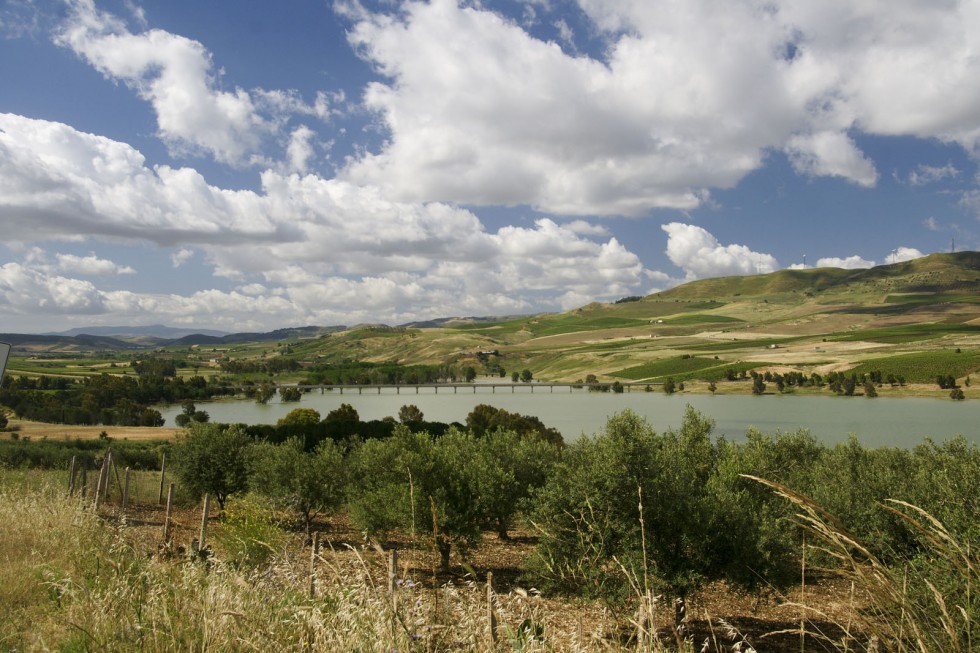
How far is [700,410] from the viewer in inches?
3214

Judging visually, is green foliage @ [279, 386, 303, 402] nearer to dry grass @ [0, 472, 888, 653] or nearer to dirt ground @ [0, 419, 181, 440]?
dirt ground @ [0, 419, 181, 440]

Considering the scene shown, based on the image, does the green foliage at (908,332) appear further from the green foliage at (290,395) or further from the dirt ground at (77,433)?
the dirt ground at (77,433)

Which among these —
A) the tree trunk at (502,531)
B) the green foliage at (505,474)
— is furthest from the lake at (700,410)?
the tree trunk at (502,531)

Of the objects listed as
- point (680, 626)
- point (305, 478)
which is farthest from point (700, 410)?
point (680, 626)

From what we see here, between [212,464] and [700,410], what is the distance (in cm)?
6982

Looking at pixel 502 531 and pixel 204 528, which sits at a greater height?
pixel 204 528

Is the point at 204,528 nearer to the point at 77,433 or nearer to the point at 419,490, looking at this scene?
the point at 419,490

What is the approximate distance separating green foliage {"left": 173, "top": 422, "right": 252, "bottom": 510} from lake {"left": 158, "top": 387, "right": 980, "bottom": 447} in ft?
101

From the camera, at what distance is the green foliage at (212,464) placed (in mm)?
25672

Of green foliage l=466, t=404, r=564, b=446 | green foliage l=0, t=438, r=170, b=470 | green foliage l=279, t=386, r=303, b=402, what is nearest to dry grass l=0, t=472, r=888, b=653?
green foliage l=0, t=438, r=170, b=470

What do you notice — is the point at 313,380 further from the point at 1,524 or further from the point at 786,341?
the point at 1,524

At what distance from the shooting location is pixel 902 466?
74.0 feet

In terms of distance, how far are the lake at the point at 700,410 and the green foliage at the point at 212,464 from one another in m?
30.8

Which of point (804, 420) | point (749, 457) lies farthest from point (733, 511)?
point (804, 420)
